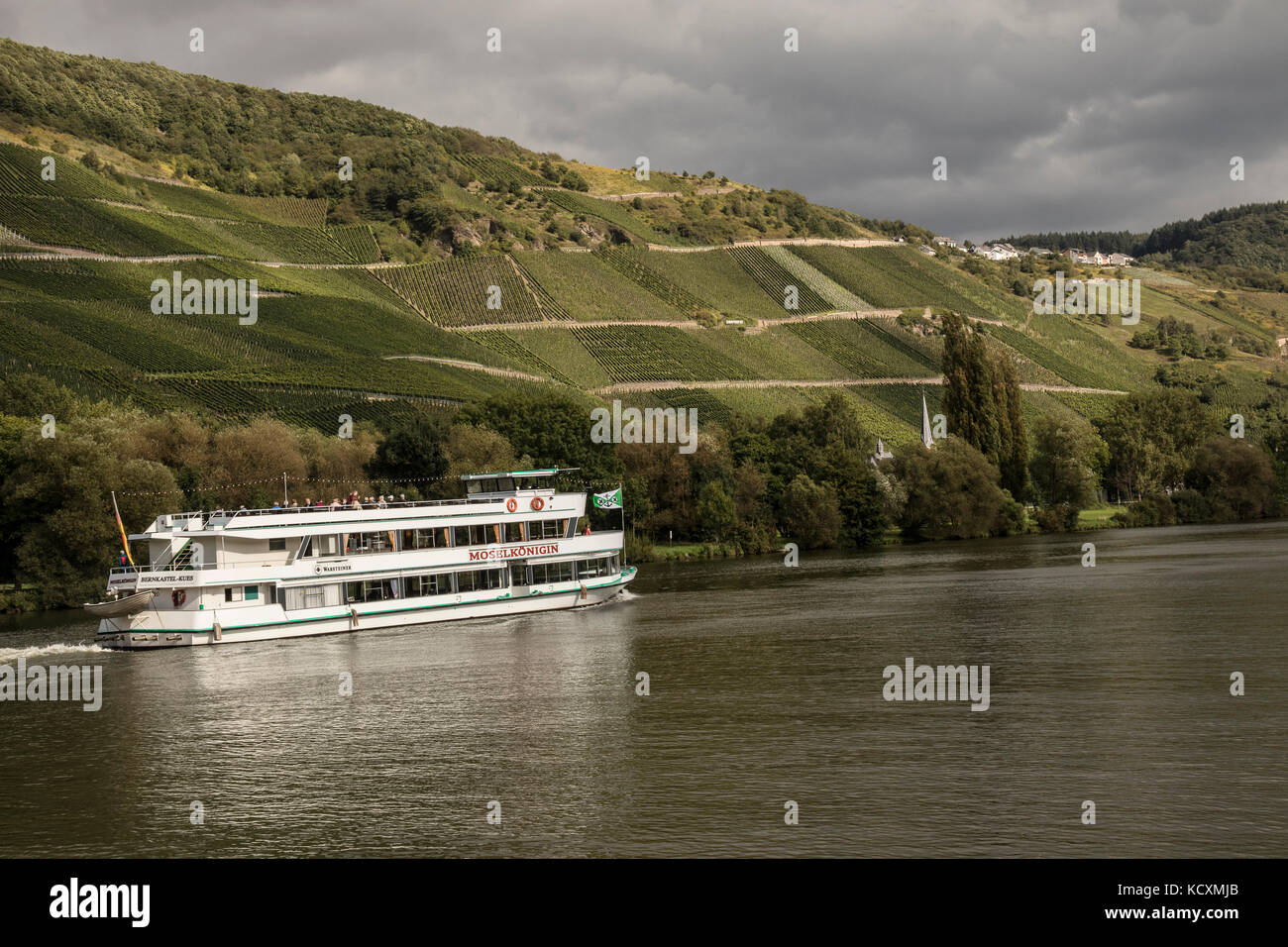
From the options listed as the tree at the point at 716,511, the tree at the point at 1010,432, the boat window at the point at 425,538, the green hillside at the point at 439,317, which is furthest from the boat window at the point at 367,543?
the tree at the point at 1010,432

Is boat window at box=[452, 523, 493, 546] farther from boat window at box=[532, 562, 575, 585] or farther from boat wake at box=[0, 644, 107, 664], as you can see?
boat wake at box=[0, 644, 107, 664]

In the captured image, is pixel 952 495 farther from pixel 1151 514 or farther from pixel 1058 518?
pixel 1151 514

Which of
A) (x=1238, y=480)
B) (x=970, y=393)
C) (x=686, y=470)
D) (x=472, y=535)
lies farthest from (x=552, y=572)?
(x=1238, y=480)

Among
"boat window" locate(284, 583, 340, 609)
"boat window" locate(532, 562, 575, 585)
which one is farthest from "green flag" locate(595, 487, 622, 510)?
"boat window" locate(284, 583, 340, 609)

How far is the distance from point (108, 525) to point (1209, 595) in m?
52.4

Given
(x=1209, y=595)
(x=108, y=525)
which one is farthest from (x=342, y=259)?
(x=1209, y=595)

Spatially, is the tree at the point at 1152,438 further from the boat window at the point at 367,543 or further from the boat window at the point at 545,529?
the boat window at the point at 367,543

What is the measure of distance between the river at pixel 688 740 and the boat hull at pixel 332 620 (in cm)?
109

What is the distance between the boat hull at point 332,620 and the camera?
48781mm

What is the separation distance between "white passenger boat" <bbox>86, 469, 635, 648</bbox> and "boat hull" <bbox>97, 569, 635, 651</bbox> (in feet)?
0.17

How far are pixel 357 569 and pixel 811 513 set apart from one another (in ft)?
169

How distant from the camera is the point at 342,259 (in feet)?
549

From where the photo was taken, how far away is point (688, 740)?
97.8ft
